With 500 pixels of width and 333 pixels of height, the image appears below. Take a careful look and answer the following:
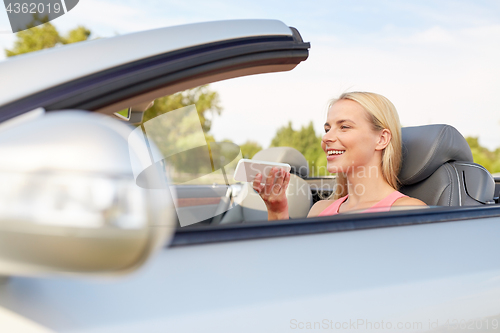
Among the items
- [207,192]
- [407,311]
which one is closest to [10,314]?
[407,311]

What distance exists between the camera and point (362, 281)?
3.04 ft

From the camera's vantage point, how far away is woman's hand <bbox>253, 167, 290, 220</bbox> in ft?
6.81

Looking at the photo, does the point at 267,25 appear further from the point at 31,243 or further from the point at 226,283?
the point at 31,243

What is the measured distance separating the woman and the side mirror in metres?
1.55

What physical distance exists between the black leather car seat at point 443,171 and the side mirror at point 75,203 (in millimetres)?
1749

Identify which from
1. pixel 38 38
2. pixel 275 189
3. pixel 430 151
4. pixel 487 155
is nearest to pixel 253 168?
pixel 275 189

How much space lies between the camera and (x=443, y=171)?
200cm

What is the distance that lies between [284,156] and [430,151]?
1257mm

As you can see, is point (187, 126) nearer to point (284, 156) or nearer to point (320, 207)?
point (320, 207)

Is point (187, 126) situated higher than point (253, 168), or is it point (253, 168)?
point (187, 126)

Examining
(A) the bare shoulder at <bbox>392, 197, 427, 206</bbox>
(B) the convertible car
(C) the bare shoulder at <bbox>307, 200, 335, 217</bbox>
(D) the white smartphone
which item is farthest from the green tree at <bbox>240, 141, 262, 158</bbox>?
(B) the convertible car

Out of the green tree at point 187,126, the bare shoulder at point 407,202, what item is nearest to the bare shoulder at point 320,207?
the bare shoulder at point 407,202

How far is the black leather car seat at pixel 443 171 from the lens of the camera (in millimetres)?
1941

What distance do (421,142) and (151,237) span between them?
72.0 inches
